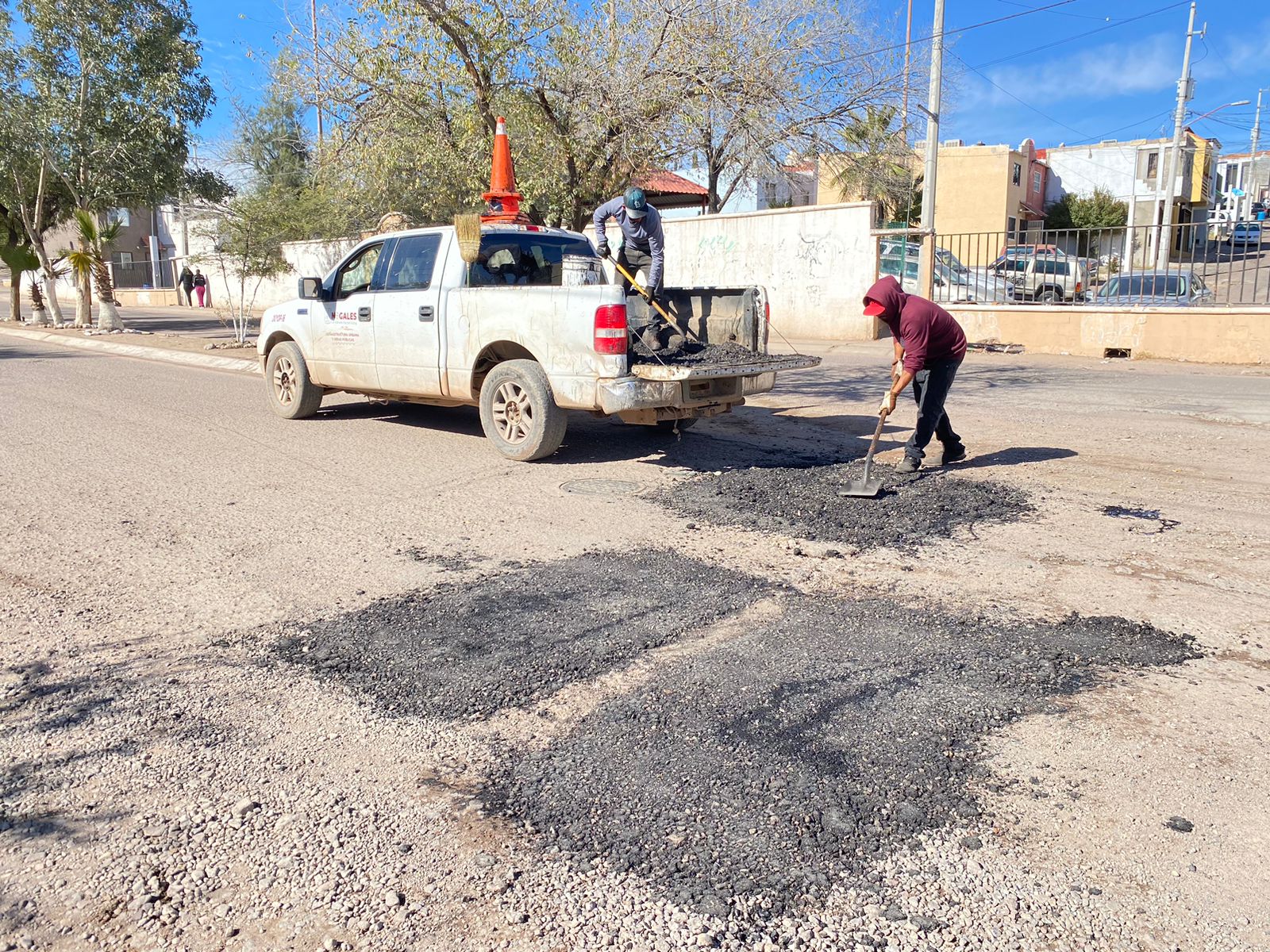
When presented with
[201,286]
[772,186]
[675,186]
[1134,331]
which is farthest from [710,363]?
[201,286]

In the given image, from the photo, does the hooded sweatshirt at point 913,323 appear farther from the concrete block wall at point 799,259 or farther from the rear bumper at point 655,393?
the concrete block wall at point 799,259

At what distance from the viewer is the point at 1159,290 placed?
1565cm

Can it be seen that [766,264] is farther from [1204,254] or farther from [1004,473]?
[1004,473]

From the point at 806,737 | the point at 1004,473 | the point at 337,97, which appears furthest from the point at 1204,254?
the point at 806,737

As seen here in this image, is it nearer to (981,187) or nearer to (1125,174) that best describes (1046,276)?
(981,187)

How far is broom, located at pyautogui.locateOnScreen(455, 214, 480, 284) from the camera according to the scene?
8047 mm

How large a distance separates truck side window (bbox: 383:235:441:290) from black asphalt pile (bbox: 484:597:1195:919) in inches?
211

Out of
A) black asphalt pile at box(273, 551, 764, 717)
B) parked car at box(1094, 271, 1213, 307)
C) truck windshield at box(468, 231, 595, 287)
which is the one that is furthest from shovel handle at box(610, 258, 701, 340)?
parked car at box(1094, 271, 1213, 307)

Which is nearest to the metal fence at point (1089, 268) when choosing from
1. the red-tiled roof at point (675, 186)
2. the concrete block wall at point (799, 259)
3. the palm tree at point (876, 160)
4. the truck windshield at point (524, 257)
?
the concrete block wall at point (799, 259)

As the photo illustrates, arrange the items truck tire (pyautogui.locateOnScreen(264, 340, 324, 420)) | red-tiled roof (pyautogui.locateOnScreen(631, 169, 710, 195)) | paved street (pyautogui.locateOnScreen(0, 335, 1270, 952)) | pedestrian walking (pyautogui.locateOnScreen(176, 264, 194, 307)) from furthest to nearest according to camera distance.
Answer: pedestrian walking (pyautogui.locateOnScreen(176, 264, 194, 307))
red-tiled roof (pyautogui.locateOnScreen(631, 169, 710, 195))
truck tire (pyautogui.locateOnScreen(264, 340, 324, 420))
paved street (pyautogui.locateOnScreen(0, 335, 1270, 952))

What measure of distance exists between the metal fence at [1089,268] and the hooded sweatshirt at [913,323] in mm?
9241

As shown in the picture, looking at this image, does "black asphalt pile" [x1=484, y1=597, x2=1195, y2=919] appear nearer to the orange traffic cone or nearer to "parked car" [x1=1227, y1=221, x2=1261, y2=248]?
the orange traffic cone

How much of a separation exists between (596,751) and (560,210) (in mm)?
11852

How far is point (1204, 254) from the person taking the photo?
14.5 meters
